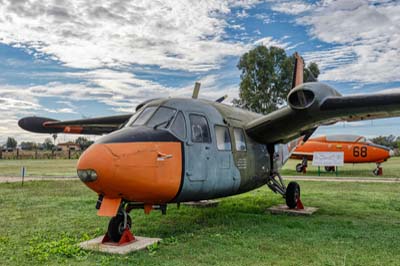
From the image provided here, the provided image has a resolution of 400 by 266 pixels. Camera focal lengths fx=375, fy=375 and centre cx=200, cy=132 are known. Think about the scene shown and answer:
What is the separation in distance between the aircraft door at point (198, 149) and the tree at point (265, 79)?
121ft

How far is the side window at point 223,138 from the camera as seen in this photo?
327 inches

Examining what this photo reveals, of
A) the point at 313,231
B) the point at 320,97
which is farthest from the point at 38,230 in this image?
the point at 320,97

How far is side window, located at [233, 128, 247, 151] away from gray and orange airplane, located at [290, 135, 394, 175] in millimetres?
18383

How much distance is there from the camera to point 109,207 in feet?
21.1

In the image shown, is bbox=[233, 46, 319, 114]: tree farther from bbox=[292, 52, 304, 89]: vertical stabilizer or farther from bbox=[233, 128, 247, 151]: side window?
bbox=[233, 128, 247, 151]: side window

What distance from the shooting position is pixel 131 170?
6.20m

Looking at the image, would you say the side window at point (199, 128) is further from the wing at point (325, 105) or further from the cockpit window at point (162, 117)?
the wing at point (325, 105)

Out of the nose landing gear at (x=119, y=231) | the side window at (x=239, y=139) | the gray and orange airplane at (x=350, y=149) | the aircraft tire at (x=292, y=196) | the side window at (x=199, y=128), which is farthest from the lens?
the gray and orange airplane at (x=350, y=149)

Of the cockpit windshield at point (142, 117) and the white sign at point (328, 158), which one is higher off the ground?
the cockpit windshield at point (142, 117)

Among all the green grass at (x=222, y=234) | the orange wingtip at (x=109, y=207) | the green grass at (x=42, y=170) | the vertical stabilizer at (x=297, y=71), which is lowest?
the green grass at (x=42, y=170)

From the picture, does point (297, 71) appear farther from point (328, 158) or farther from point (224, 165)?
point (328, 158)

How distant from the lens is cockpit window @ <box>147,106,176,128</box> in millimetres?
7161

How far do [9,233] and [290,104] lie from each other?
688cm

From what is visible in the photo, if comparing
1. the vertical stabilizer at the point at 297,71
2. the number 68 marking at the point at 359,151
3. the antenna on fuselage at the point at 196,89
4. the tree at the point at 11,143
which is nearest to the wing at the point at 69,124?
the antenna on fuselage at the point at 196,89
